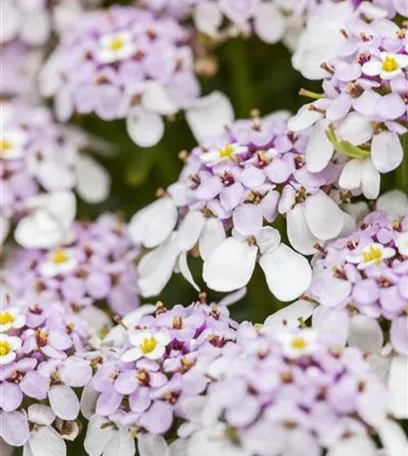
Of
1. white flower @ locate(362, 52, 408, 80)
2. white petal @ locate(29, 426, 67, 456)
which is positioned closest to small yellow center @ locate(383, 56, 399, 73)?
white flower @ locate(362, 52, 408, 80)

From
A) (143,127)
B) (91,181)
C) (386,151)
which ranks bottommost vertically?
(91,181)

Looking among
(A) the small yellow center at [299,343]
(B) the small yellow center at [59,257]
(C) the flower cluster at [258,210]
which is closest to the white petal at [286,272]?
(C) the flower cluster at [258,210]

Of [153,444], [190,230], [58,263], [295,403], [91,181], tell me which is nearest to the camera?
[295,403]

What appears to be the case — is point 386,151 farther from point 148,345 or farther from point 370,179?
point 148,345

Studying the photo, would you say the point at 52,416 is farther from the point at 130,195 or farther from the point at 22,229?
the point at 130,195

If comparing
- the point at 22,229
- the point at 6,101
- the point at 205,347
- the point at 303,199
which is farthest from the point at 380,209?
the point at 6,101

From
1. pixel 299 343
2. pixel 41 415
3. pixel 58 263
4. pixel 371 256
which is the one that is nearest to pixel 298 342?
pixel 299 343
